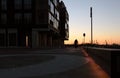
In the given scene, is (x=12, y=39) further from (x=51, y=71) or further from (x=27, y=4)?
(x=51, y=71)

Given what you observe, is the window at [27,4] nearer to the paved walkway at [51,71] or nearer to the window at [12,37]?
the window at [12,37]

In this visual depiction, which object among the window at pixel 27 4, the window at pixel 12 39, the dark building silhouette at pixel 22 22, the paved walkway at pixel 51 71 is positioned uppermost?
the window at pixel 27 4

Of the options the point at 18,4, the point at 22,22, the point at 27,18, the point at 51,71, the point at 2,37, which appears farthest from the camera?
the point at 2,37

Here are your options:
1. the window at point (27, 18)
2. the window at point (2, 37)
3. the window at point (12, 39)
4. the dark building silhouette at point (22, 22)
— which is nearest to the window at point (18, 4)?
the dark building silhouette at point (22, 22)

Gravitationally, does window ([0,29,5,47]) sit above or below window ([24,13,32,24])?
below

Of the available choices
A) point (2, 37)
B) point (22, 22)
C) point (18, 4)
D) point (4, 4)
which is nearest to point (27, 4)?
point (18, 4)

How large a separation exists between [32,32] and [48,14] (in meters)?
5.82

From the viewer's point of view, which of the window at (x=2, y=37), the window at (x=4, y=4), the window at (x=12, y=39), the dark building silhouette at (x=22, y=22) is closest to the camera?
the dark building silhouette at (x=22, y=22)

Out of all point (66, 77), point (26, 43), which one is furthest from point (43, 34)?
point (66, 77)

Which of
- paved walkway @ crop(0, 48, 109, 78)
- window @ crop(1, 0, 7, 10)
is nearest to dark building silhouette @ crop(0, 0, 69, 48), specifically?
window @ crop(1, 0, 7, 10)

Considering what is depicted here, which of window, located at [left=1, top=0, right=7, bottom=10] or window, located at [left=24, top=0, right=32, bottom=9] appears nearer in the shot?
window, located at [left=24, top=0, right=32, bottom=9]

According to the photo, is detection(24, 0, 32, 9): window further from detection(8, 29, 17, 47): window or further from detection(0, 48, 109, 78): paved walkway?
detection(0, 48, 109, 78): paved walkway

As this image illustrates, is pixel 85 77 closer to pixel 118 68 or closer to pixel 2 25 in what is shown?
pixel 118 68

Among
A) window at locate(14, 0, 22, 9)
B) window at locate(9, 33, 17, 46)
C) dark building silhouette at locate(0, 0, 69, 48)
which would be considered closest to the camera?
dark building silhouette at locate(0, 0, 69, 48)
